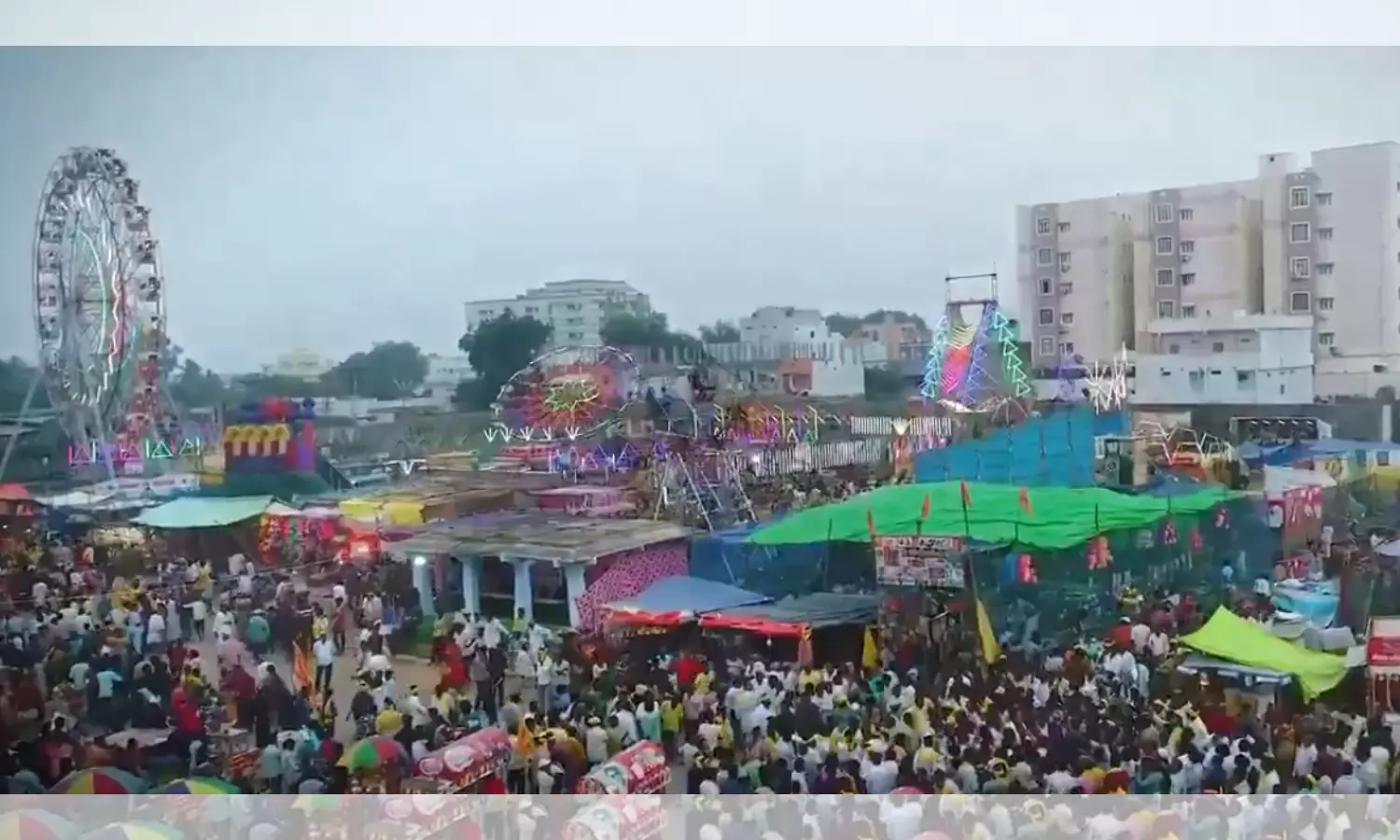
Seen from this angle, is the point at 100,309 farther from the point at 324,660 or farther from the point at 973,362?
the point at 973,362

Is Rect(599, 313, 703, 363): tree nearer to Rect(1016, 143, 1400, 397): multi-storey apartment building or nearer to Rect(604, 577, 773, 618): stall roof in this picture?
Rect(604, 577, 773, 618): stall roof

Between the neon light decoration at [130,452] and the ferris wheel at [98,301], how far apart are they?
0.08 ft

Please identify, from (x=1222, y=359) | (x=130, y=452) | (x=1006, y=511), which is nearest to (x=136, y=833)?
(x=130, y=452)

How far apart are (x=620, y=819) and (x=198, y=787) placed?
1694 millimetres

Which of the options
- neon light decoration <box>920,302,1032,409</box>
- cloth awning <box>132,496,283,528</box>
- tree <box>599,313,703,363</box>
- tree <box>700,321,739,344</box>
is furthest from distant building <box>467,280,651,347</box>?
cloth awning <box>132,496,283,528</box>

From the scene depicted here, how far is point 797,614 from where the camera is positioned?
4723mm

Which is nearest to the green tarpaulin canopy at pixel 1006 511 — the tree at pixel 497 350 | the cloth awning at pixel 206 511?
the tree at pixel 497 350

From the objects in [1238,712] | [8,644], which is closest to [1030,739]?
[1238,712]

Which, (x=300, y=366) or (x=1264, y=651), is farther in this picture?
(x=300, y=366)

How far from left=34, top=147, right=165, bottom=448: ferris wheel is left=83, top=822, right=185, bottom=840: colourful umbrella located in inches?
59.3

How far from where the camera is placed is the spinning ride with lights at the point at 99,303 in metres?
4.89

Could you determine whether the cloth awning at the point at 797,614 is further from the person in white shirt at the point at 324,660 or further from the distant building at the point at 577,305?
the person in white shirt at the point at 324,660

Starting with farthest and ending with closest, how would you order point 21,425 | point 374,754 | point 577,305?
point 21,425
point 577,305
point 374,754

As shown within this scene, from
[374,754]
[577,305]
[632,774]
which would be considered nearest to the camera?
[632,774]
